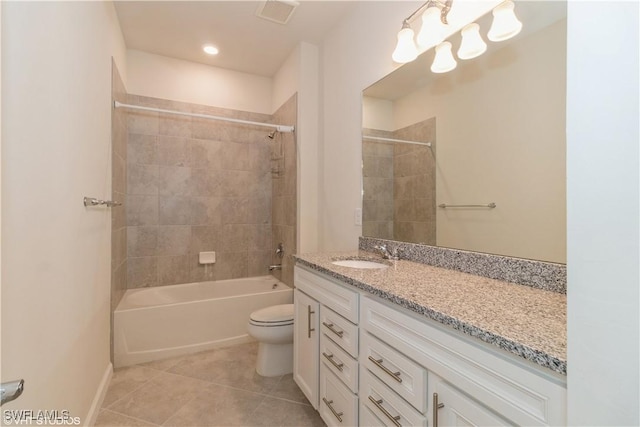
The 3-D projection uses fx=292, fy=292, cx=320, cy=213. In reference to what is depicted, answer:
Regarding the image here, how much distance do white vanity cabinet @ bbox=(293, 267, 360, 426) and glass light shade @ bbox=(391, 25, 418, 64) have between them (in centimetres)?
130

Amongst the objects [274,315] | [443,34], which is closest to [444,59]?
[443,34]

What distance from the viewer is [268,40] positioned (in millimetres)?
2648

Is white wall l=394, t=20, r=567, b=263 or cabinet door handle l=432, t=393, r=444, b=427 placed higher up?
white wall l=394, t=20, r=567, b=263

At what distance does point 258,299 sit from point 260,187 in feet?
4.29

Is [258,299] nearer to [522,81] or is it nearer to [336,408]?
[336,408]

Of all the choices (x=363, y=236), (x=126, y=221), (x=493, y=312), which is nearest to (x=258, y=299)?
(x=363, y=236)

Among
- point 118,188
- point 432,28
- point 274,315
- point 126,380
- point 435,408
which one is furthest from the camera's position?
point 118,188

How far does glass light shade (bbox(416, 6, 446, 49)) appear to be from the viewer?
1455mm

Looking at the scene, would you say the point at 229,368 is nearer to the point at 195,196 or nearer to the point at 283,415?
the point at 283,415

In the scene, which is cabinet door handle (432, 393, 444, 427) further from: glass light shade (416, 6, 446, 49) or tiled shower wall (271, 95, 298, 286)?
tiled shower wall (271, 95, 298, 286)

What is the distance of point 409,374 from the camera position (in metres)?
0.93

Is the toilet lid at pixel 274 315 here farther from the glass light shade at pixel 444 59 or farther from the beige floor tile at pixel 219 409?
the glass light shade at pixel 444 59

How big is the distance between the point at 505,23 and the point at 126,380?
3026 millimetres

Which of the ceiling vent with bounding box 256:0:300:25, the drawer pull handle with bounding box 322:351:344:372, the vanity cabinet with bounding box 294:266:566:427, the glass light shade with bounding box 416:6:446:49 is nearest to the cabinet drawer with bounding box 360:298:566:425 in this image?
the vanity cabinet with bounding box 294:266:566:427
